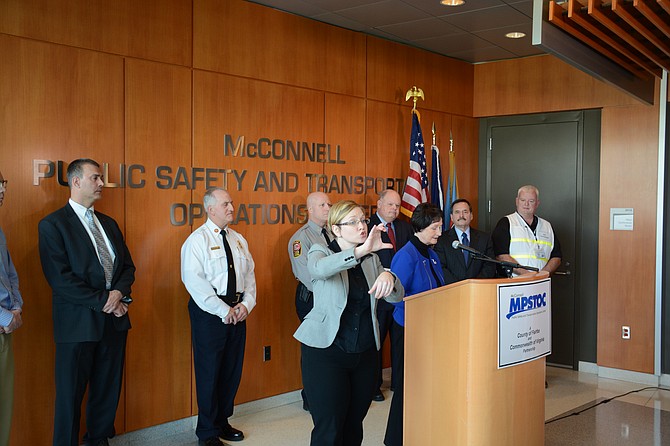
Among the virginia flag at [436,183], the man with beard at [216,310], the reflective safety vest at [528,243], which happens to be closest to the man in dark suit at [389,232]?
the virginia flag at [436,183]

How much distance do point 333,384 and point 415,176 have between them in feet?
12.1

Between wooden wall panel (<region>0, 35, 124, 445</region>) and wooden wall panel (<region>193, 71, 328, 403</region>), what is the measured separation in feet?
3.07

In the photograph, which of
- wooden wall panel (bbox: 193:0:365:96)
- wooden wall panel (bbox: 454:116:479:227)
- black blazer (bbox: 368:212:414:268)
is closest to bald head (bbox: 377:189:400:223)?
black blazer (bbox: 368:212:414:268)

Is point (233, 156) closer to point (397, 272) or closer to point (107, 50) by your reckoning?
point (107, 50)

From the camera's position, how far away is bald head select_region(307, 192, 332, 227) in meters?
5.36

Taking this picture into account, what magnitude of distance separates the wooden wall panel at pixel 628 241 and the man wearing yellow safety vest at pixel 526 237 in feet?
2.42

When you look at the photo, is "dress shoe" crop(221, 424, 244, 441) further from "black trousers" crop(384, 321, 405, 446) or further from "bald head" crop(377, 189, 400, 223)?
"bald head" crop(377, 189, 400, 223)

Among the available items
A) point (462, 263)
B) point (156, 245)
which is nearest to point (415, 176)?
point (462, 263)

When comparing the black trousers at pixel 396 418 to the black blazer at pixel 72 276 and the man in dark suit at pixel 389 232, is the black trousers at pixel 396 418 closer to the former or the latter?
the man in dark suit at pixel 389 232

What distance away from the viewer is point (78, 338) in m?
3.96

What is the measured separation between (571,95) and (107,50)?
4.71 metres

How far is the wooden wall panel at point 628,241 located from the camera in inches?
253

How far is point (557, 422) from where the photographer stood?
5.23m

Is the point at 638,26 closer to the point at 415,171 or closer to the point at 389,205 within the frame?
the point at 389,205
